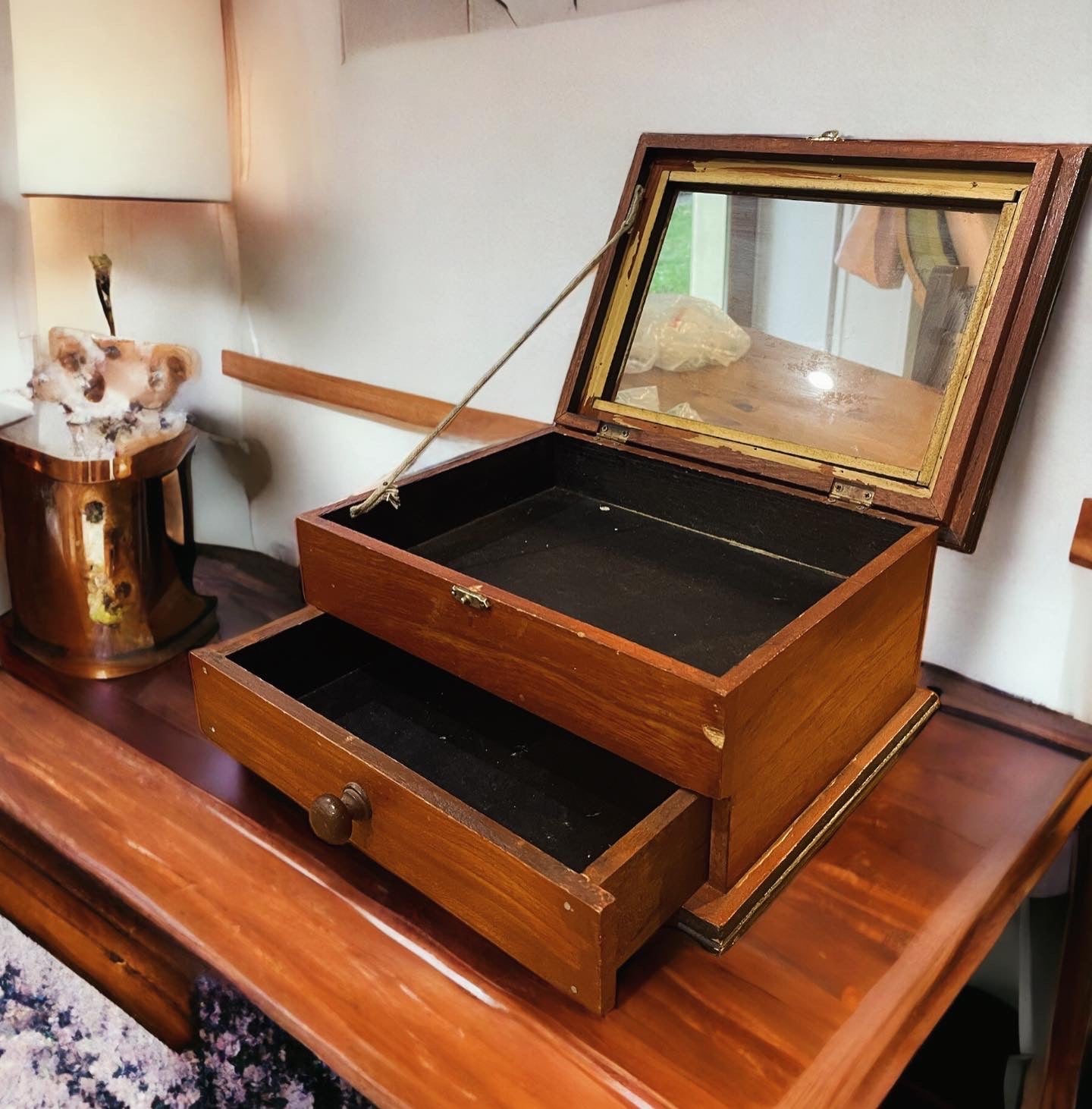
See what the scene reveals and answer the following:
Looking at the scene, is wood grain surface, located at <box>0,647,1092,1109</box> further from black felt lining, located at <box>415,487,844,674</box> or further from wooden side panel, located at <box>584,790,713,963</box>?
black felt lining, located at <box>415,487,844,674</box>

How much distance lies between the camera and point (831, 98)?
38.0 inches

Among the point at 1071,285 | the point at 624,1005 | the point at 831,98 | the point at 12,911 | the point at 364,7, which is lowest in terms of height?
the point at 12,911

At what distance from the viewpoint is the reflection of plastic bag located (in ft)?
3.32

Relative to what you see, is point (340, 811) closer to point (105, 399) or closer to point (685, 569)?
point (685, 569)

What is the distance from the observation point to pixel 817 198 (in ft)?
3.09

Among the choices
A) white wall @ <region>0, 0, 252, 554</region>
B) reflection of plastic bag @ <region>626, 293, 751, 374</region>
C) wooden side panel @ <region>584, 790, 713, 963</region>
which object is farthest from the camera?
white wall @ <region>0, 0, 252, 554</region>

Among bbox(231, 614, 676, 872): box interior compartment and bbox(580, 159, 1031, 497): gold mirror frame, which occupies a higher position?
bbox(580, 159, 1031, 497): gold mirror frame

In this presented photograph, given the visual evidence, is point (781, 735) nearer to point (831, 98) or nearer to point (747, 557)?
point (747, 557)

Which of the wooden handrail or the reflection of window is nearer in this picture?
the reflection of window

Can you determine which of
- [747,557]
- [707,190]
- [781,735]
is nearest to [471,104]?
[707,190]

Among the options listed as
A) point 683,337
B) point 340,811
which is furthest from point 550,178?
point 340,811

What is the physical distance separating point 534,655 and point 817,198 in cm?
53

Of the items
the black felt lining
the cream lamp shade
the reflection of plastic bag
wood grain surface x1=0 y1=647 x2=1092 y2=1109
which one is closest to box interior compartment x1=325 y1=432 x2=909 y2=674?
the black felt lining

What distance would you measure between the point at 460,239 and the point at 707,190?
0.41m
